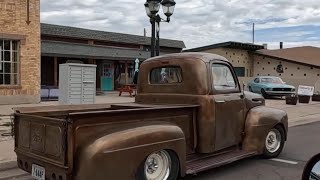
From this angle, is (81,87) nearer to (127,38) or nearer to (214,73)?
(214,73)

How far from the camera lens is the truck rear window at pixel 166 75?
744 centimetres

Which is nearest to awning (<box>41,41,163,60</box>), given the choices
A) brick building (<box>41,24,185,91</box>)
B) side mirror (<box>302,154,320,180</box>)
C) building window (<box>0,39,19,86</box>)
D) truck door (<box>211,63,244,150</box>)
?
brick building (<box>41,24,185,91</box>)

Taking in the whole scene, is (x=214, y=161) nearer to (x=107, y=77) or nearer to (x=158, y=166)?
(x=158, y=166)

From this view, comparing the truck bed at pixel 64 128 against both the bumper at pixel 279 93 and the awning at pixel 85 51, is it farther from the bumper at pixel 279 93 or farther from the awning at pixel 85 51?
the bumper at pixel 279 93

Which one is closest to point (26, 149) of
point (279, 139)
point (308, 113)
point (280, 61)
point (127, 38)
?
point (279, 139)

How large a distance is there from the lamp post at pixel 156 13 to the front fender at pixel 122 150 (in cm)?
824

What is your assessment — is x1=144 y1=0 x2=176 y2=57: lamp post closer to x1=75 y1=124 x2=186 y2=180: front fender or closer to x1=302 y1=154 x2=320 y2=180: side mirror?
x1=75 y1=124 x2=186 y2=180: front fender

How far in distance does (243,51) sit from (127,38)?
1192cm

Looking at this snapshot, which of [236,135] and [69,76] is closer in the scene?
[236,135]

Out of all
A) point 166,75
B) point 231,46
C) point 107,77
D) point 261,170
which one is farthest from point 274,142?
point 231,46

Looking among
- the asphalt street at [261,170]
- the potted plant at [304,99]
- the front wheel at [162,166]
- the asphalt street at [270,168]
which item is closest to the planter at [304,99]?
the potted plant at [304,99]

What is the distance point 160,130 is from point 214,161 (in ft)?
5.11

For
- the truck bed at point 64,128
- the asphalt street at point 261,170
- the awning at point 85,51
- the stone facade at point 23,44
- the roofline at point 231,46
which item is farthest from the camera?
the roofline at point 231,46

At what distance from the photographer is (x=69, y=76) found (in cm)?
1189
